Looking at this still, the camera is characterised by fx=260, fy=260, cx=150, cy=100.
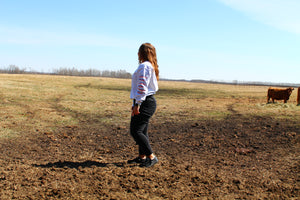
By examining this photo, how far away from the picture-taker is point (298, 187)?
4.05 metres

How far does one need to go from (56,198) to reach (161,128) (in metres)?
5.54

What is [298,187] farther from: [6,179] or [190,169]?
[6,179]

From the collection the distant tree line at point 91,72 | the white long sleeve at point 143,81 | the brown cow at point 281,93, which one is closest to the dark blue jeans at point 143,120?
the white long sleeve at point 143,81

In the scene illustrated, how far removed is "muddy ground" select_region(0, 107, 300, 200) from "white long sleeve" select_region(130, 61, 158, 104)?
134 centimetres

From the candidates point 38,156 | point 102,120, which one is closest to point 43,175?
point 38,156

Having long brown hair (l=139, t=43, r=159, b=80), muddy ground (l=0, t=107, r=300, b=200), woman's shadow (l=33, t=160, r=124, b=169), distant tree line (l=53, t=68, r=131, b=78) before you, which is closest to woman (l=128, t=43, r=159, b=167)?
long brown hair (l=139, t=43, r=159, b=80)

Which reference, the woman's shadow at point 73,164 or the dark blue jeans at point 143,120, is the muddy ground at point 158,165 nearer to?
the woman's shadow at point 73,164

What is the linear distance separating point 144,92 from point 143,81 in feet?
0.59

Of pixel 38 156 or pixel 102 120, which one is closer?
pixel 38 156

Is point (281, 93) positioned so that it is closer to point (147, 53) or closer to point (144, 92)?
point (147, 53)

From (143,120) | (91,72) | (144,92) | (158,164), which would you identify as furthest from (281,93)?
(91,72)

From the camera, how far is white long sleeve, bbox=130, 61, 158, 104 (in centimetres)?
426

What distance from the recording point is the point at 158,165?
498 centimetres

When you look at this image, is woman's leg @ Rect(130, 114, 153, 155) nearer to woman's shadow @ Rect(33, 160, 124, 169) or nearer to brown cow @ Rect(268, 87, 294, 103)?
woman's shadow @ Rect(33, 160, 124, 169)
